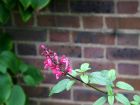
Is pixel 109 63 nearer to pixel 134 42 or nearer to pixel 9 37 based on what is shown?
pixel 134 42

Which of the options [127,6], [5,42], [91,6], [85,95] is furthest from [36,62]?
[127,6]

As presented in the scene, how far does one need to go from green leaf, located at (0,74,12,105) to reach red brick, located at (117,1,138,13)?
656 millimetres

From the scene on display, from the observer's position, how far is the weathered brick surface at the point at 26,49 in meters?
2.20

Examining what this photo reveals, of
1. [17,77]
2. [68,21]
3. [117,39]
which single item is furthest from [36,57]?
[117,39]

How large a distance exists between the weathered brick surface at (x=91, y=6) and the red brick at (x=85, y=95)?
0.45m

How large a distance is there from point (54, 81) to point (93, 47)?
316 millimetres

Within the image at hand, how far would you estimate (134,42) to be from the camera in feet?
6.64

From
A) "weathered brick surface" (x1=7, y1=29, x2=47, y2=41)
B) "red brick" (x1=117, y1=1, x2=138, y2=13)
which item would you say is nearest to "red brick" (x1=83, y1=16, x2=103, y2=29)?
"red brick" (x1=117, y1=1, x2=138, y2=13)

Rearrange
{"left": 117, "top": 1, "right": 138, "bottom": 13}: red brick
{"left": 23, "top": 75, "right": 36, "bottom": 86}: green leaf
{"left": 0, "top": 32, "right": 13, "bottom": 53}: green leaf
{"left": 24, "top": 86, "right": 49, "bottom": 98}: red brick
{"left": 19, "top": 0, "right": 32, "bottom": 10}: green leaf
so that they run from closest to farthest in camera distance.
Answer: {"left": 19, "top": 0, "right": 32, "bottom": 10}: green leaf
{"left": 117, "top": 1, "right": 138, "bottom": 13}: red brick
{"left": 23, "top": 75, "right": 36, "bottom": 86}: green leaf
{"left": 0, "top": 32, "right": 13, "bottom": 53}: green leaf
{"left": 24, "top": 86, "right": 49, "bottom": 98}: red brick

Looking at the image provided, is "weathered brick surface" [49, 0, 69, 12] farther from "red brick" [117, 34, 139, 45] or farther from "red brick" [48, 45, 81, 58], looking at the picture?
"red brick" [117, 34, 139, 45]

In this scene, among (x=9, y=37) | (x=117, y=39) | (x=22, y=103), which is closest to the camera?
(x=22, y=103)

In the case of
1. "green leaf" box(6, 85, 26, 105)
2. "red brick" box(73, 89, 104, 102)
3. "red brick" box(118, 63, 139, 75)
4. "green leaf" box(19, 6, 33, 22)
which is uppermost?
"green leaf" box(19, 6, 33, 22)

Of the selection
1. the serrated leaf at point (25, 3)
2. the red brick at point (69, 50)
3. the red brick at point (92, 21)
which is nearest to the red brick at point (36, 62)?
the red brick at point (69, 50)

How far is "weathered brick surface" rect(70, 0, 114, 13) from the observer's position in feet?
6.57
